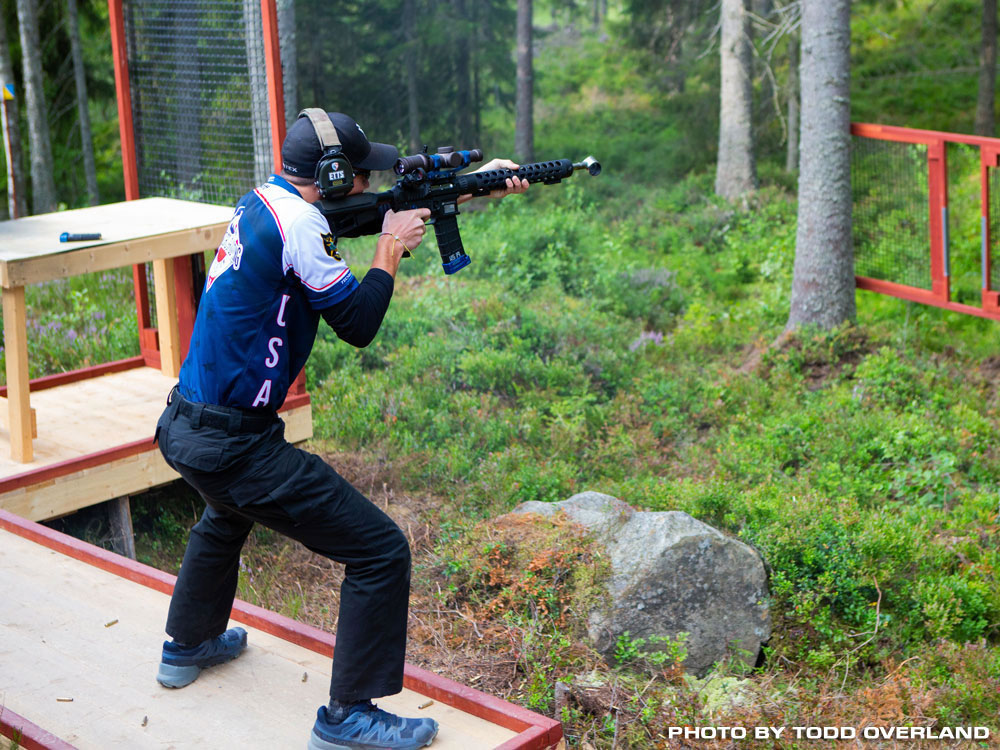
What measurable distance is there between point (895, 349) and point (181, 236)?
6040mm

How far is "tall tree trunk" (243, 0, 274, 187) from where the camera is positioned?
6348 mm

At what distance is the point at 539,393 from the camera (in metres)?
8.05

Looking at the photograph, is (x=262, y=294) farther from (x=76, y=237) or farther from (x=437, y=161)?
(x=76, y=237)

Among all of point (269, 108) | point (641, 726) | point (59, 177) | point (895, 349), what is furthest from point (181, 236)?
point (59, 177)

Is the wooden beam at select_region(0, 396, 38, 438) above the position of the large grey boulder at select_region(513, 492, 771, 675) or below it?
above

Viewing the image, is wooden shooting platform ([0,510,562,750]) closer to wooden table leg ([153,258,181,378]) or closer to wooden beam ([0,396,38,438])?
wooden beam ([0,396,38,438])

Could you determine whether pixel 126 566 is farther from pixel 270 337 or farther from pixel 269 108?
pixel 269 108

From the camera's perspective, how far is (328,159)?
3303mm

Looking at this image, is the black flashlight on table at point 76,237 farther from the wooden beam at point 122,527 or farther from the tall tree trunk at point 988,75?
the tall tree trunk at point 988,75

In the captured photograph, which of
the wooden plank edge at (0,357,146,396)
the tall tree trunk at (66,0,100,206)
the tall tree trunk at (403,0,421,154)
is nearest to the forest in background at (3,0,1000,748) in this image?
the wooden plank edge at (0,357,146,396)

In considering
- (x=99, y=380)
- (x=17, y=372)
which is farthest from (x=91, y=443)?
(x=99, y=380)

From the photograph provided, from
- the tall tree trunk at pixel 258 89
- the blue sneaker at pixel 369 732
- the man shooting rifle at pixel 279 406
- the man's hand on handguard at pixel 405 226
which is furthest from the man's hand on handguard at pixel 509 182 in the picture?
the tall tree trunk at pixel 258 89

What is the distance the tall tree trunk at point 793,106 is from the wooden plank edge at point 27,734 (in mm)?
13891

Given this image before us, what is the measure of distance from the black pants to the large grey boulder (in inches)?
72.2
